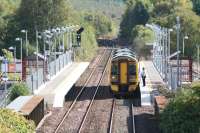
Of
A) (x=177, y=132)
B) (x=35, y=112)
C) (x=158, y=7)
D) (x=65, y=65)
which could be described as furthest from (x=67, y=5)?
(x=177, y=132)

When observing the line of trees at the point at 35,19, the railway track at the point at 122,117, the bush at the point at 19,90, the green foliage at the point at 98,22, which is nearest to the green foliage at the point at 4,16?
the line of trees at the point at 35,19

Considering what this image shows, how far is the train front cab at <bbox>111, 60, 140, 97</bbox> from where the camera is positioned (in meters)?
36.2

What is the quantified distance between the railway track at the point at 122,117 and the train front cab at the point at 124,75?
83 centimetres

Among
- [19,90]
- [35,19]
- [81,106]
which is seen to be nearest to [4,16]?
[35,19]

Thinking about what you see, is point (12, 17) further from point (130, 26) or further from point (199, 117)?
point (199, 117)

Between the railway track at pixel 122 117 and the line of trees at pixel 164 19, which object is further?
the line of trees at pixel 164 19

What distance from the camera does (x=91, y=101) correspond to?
36.2m

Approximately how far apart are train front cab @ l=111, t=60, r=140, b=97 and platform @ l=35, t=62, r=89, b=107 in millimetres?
2920

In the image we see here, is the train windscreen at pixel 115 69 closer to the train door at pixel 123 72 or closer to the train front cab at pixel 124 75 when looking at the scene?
the train front cab at pixel 124 75

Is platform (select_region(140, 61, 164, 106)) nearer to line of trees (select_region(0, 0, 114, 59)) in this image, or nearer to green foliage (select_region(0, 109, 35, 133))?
green foliage (select_region(0, 109, 35, 133))

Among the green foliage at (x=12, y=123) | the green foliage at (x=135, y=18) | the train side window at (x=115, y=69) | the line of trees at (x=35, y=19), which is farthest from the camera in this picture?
the green foliage at (x=135, y=18)

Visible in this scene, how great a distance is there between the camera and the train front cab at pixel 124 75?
3625 centimetres

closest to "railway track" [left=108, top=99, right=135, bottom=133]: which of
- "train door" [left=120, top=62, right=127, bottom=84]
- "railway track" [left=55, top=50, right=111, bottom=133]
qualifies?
"train door" [left=120, top=62, right=127, bottom=84]

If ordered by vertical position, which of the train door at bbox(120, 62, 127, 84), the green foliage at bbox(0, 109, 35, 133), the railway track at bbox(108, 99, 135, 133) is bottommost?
the railway track at bbox(108, 99, 135, 133)
